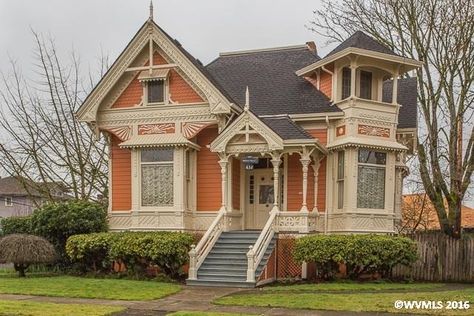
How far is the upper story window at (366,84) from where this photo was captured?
19.4m

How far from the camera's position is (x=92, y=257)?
1859 centimetres

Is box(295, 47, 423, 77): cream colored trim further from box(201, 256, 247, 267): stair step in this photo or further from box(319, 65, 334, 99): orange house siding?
box(201, 256, 247, 267): stair step

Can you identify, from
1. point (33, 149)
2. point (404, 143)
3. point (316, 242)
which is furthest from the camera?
point (33, 149)

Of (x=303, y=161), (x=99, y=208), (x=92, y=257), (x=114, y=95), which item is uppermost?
(x=114, y=95)

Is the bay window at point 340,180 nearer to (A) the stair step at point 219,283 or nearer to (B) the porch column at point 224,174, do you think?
(B) the porch column at point 224,174

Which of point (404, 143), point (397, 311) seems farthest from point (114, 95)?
point (397, 311)

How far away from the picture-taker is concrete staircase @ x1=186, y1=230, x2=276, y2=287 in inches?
619

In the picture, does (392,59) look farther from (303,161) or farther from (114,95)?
(114,95)

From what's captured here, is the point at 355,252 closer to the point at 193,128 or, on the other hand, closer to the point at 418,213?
the point at 193,128

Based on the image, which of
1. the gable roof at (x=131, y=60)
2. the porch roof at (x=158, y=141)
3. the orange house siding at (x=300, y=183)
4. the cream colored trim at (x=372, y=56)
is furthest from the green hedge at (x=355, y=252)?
the cream colored trim at (x=372, y=56)

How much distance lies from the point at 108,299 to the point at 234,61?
1397cm

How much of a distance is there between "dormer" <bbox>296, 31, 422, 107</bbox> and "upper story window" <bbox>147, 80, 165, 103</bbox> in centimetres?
539

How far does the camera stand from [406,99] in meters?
21.8

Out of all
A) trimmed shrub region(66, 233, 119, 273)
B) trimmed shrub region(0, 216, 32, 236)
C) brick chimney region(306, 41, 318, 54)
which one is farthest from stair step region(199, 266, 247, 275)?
brick chimney region(306, 41, 318, 54)
